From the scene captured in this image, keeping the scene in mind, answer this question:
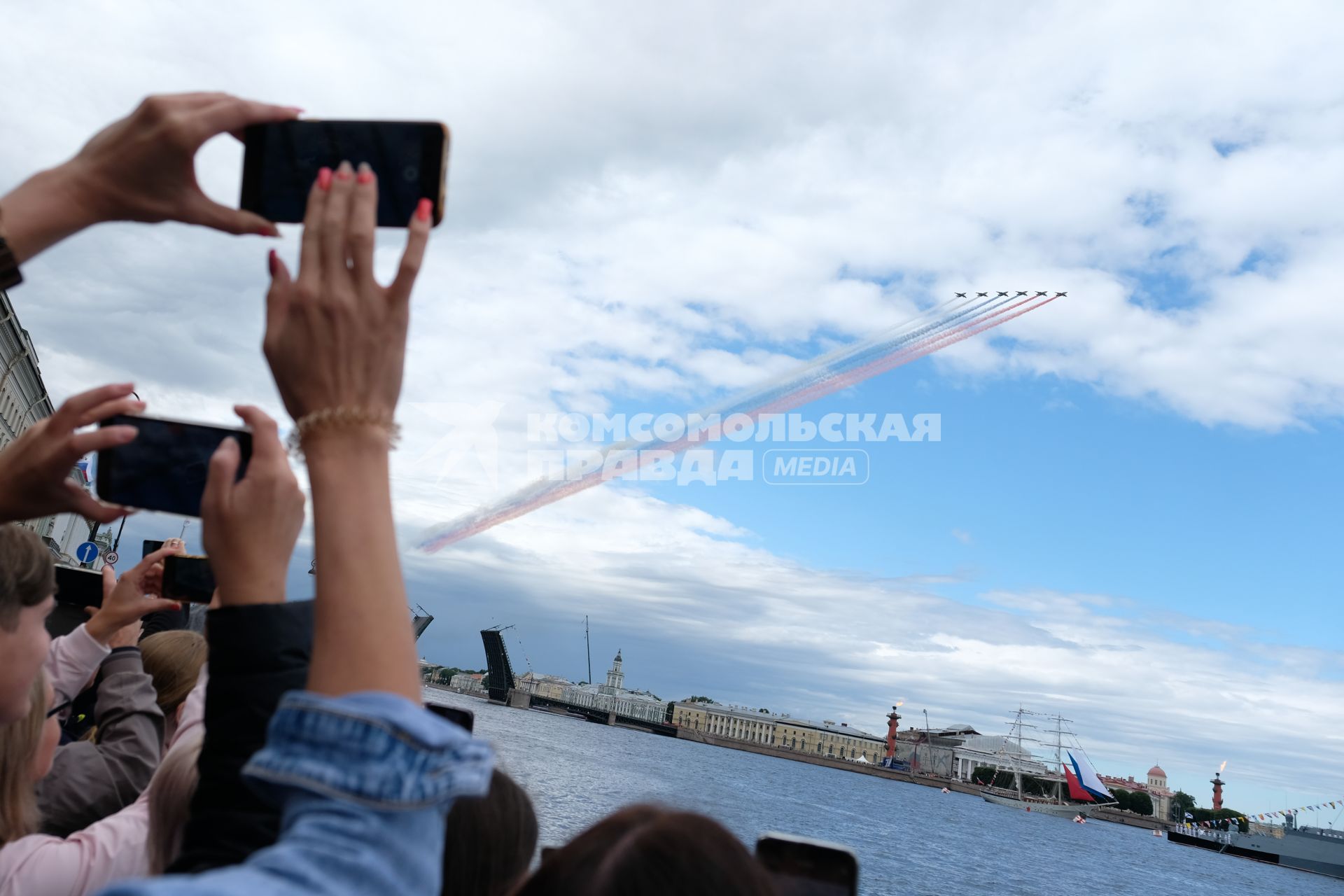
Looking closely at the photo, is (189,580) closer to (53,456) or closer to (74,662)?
(74,662)

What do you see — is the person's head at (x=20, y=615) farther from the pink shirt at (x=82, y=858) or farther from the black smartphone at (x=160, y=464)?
the black smartphone at (x=160, y=464)

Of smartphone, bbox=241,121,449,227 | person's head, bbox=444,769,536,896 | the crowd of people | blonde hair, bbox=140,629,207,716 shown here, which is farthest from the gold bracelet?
blonde hair, bbox=140,629,207,716

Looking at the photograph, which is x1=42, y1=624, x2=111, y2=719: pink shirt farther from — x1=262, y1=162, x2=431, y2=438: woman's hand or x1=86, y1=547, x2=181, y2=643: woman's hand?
x1=262, y1=162, x2=431, y2=438: woman's hand

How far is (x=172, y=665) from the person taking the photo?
4.11 meters

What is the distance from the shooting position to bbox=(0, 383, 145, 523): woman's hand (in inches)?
63.1

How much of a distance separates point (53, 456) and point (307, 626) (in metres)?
0.62

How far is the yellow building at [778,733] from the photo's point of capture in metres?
165

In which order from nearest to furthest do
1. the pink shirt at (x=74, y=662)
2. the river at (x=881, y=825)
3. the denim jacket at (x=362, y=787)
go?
the denim jacket at (x=362, y=787), the pink shirt at (x=74, y=662), the river at (x=881, y=825)

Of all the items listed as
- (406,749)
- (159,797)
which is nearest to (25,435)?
(159,797)

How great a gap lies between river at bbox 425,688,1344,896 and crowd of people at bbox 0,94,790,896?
13.0 inches

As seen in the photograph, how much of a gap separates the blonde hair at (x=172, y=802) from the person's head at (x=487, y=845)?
2.47 ft

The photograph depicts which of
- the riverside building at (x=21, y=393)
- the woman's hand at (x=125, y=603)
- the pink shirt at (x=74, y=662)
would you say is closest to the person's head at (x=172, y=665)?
the pink shirt at (x=74, y=662)

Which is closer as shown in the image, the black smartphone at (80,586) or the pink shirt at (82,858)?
the pink shirt at (82,858)

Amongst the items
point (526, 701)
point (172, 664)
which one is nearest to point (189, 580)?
point (172, 664)
